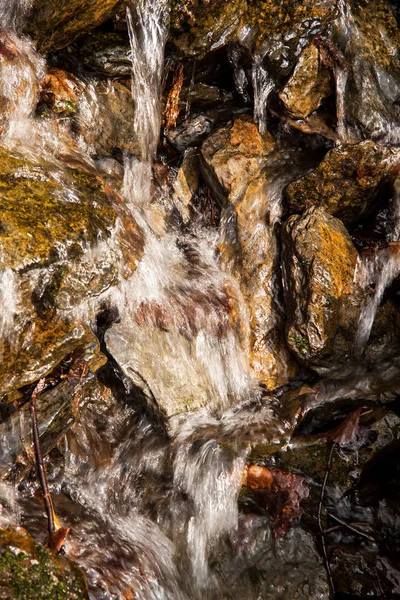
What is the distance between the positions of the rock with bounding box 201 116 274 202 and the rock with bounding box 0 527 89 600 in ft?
14.4

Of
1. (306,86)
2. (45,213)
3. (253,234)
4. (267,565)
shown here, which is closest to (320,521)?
(267,565)

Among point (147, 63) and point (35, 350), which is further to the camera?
point (147, 63)

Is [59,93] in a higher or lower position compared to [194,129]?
higher

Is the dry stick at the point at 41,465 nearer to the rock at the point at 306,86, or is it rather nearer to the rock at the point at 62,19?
the rock at the point at 62,19

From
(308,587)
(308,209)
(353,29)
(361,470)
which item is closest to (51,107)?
(308,209)

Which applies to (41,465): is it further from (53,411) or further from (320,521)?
(320,521)

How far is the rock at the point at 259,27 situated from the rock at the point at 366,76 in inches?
13.0

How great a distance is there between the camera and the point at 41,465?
10.8 ft

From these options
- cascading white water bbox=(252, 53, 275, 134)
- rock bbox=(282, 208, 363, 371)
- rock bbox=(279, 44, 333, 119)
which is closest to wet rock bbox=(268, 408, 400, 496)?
rock bbox=(282, 208, 363, 371)

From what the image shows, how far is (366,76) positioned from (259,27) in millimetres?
1364

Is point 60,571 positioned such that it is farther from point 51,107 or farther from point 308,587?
point 51,107

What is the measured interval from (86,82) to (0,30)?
3.66 ft

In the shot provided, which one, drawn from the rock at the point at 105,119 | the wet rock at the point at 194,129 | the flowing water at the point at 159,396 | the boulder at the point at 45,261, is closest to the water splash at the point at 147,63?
the flowing water at the point at 159,396

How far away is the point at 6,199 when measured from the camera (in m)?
3.97
